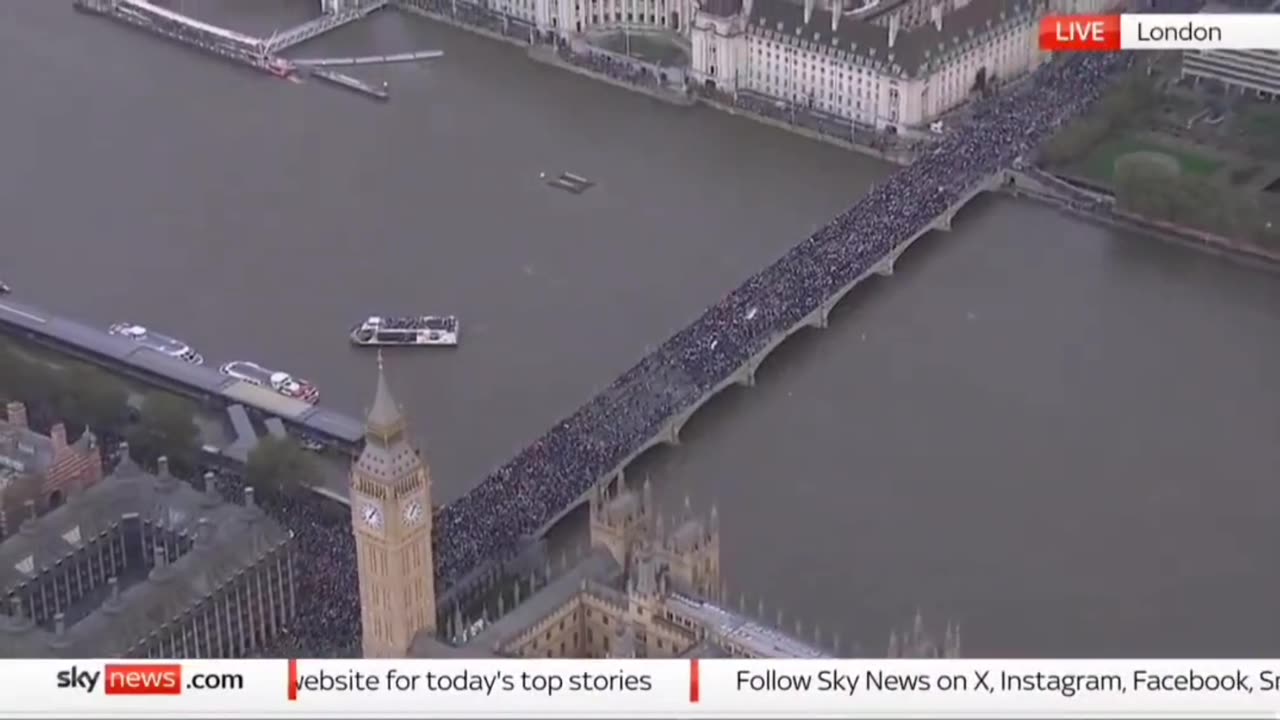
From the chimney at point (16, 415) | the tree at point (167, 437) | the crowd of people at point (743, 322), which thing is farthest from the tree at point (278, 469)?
the chimney at point (16, 415)

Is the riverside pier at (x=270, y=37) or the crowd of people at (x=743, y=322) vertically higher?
the riverside pier at (x=270, y=37)

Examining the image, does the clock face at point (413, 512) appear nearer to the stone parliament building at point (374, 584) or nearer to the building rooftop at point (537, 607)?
the stone parliament building at point (374, 584)

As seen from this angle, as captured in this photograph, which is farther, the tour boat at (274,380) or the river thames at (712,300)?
the tour boat at (274,380)

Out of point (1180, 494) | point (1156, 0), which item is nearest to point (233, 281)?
point (1180, 494)

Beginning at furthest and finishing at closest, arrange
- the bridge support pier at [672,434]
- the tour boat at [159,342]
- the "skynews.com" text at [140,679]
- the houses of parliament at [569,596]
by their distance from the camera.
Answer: the tour boat at [159,342] → the bridge support pier at [672,434] → the houses of parliament at [569,596] → the "skynews.com" text at [140,679]

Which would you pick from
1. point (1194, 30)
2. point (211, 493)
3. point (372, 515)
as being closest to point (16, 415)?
point (211, 493)

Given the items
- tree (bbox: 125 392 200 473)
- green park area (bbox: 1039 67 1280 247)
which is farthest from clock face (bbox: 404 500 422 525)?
green park area (bbox: 1039 67 1280 247)

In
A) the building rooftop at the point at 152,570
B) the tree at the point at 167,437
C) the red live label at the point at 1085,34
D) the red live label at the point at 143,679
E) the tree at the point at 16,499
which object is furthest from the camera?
the tree at the point at 167,437

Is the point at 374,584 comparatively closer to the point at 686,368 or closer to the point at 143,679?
the point at 686,368

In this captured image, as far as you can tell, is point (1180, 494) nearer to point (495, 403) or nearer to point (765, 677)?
point (495, 403)
